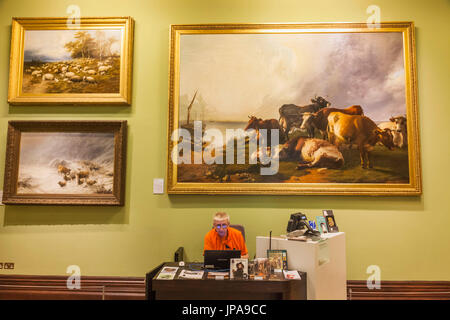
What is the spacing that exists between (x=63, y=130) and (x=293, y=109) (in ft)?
9.25

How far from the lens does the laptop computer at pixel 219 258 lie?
245cm

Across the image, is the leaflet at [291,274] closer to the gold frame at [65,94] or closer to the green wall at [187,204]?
the green wall at [187,204]

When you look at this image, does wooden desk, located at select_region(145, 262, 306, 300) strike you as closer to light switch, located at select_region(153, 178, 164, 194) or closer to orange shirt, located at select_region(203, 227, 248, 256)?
orange shirt, located at select_region(203, 227, 248, 256)

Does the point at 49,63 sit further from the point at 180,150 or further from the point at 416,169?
the point at 416,169

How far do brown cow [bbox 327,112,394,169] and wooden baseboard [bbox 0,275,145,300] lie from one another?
2888 millimetres

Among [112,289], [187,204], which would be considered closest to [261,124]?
[187,204]

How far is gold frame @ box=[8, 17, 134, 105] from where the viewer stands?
12.4ft

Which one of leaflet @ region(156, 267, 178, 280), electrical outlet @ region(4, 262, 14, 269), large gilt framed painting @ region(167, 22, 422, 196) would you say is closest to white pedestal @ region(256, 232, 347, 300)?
leaflet @ region(156, 267, 178, 280)

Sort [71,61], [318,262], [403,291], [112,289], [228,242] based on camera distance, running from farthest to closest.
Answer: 1. [71,61]
2. [112,289]
3. [403,291]
4. [228,242]
5. [318,262]

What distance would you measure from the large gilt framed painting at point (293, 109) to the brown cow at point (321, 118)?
0.01 m

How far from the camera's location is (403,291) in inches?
139

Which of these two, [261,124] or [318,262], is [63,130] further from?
[318,262]

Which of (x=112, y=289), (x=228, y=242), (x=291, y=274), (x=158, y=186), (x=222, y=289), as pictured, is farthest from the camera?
(x=158, y=186)

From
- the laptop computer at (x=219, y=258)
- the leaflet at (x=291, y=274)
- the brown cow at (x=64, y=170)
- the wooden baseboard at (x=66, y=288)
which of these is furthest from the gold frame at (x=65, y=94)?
the leaflet at (x=291, y=274)
